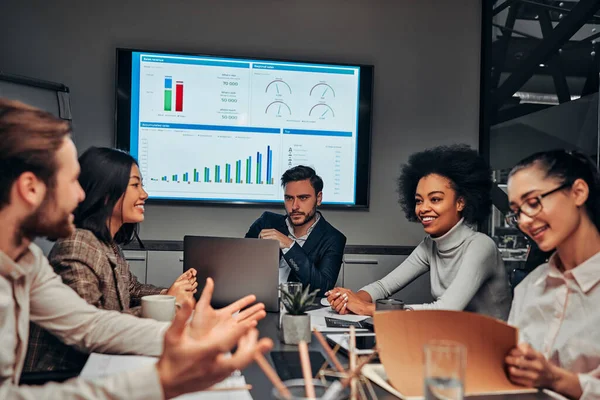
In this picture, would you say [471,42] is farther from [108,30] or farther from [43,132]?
[43,132]

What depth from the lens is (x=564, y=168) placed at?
1.34 meters

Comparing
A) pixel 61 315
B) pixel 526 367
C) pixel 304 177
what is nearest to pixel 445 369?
pixel 526 367

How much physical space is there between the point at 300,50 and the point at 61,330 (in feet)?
9.40

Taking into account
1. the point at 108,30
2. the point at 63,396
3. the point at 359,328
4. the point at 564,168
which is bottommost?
the point at 359,328

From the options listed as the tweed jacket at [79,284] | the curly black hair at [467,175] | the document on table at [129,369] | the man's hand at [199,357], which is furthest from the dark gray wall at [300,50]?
the man's hand at [199,357]

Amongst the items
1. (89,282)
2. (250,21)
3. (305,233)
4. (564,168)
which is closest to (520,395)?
(564,168)

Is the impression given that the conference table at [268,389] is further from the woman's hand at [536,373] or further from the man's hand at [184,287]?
the man's hand at [184,287]

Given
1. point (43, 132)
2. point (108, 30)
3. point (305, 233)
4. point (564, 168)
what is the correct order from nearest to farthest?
point (43, 132)
point (564, 168)
point (305, 233)
point (108, 30)

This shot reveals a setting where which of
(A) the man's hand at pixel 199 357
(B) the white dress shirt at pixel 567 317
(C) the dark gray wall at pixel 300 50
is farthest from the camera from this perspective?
(C) the dark gray wall at pixel 300 50

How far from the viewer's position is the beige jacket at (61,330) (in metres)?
0.83

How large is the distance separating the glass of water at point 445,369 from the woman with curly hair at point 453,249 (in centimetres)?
118

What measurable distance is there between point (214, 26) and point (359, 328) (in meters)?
2.67

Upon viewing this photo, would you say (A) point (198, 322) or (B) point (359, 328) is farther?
(B) point (359, 328)

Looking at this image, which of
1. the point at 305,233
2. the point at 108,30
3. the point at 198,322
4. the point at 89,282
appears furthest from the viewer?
the point at 108,30
